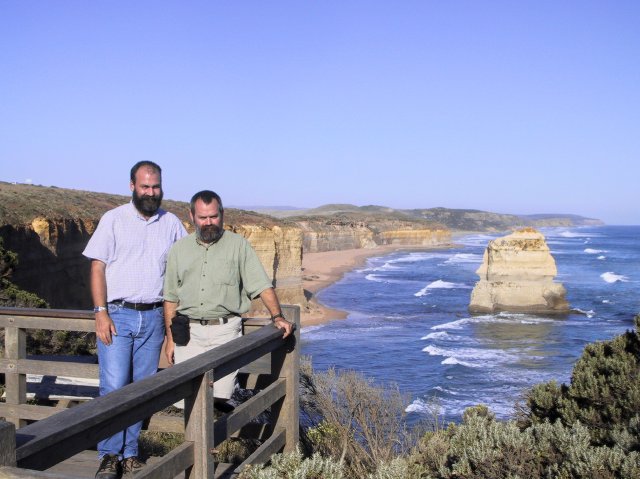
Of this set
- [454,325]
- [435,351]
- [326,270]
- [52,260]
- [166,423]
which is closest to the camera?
[166,423]

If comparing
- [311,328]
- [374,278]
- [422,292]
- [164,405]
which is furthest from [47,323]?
[374,278]

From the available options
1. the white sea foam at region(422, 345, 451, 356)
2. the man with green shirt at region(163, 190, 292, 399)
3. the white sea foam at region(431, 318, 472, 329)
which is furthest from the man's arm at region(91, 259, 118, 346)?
the white sea foam at region(431, 318, 472, 329)

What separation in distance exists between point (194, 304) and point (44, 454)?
2.21 meters

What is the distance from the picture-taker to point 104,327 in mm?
4195

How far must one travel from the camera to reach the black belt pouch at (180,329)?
420cm

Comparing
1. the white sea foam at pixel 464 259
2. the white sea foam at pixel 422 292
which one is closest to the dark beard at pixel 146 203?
the white sea foam at pixel 422 292

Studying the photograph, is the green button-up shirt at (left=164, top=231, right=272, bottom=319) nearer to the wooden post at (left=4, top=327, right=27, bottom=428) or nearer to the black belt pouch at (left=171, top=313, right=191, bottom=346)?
the black belt pouch at (left=171, top=313, right=191, bottom=346)

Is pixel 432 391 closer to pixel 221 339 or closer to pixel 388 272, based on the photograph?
pixel 221 339

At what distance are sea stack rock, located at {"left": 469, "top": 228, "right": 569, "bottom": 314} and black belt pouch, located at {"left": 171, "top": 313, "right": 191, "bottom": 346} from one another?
36385mm

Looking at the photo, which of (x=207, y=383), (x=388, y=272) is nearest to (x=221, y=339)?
(x=207, y=383)

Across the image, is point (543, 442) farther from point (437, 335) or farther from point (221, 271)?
point (437, 335)

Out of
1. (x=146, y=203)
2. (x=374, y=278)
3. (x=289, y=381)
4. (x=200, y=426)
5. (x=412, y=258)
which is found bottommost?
(x=412, y=258)

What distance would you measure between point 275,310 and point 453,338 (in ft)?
93.9

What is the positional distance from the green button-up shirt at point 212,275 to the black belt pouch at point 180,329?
11 cm
